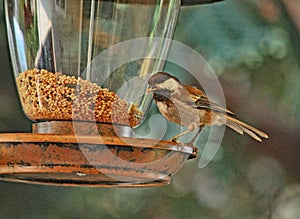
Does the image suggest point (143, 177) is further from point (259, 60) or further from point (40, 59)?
point (259, 60)

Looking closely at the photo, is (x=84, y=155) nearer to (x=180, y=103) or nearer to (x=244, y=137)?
(x=180, y=103)

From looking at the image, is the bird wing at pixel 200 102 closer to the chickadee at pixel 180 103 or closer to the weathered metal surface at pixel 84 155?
the chickadee at pixel 180 103

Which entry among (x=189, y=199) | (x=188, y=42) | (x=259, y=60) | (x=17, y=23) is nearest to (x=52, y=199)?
(x=189, y=199)

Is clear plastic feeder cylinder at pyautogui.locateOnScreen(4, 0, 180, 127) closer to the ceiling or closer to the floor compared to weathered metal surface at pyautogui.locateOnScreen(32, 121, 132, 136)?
closer to the ceiling

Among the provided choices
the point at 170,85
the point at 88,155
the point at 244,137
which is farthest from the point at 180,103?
the point at 244,137

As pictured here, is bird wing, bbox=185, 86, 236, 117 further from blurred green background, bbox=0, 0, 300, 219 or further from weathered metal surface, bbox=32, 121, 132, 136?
blurred green background, bbox=0, 0, 300, 219

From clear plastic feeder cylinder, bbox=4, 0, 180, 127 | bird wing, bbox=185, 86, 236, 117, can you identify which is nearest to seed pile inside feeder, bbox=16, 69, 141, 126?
clear plastic feeder cylinder, bbox=4, 0, 180, 127

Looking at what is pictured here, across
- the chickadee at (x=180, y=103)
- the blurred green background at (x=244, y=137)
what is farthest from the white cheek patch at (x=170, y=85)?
the blurred green background at (x=244, y=137)
